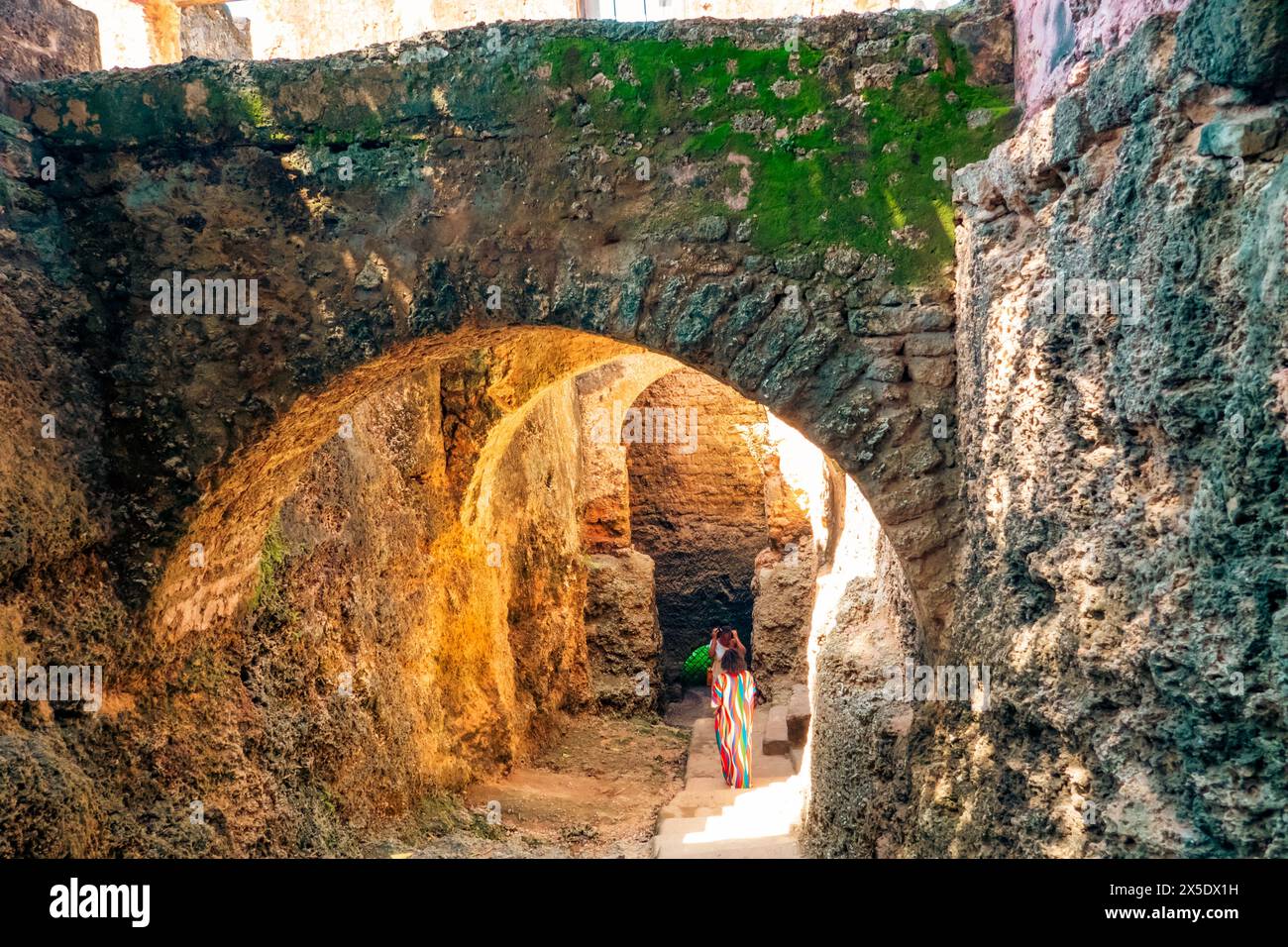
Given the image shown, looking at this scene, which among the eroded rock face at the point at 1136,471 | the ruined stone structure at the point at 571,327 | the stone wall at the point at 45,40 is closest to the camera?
the eroded rock face at the point at 1136,471

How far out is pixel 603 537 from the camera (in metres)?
10.1

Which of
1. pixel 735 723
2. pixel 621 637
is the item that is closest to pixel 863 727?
pixel 735 723

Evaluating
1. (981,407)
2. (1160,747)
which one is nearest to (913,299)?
(981,407)

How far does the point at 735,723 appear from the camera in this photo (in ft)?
25.3

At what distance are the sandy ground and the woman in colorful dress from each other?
1.43ft

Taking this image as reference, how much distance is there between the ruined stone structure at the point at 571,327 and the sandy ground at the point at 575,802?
986mm

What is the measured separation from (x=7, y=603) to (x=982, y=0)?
386cm

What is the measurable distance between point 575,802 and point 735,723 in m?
1.24

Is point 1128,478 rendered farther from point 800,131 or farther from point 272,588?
point 272,588

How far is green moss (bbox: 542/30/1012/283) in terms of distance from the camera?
12.9 ft

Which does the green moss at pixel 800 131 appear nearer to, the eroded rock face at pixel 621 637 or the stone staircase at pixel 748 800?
the stone staircase at pixel 748 800

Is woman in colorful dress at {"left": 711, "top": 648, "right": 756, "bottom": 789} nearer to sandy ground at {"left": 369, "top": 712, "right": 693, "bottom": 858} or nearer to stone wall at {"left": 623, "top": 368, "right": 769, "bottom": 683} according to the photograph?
sandy ground at {"left": 369, "top": 712, "right": 693, "bottom": 858}

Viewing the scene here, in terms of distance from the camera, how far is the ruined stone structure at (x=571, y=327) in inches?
117

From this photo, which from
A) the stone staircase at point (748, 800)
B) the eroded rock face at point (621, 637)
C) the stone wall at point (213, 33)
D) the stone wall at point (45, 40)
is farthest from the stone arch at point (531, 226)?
the stone wall at point (213, 33)
